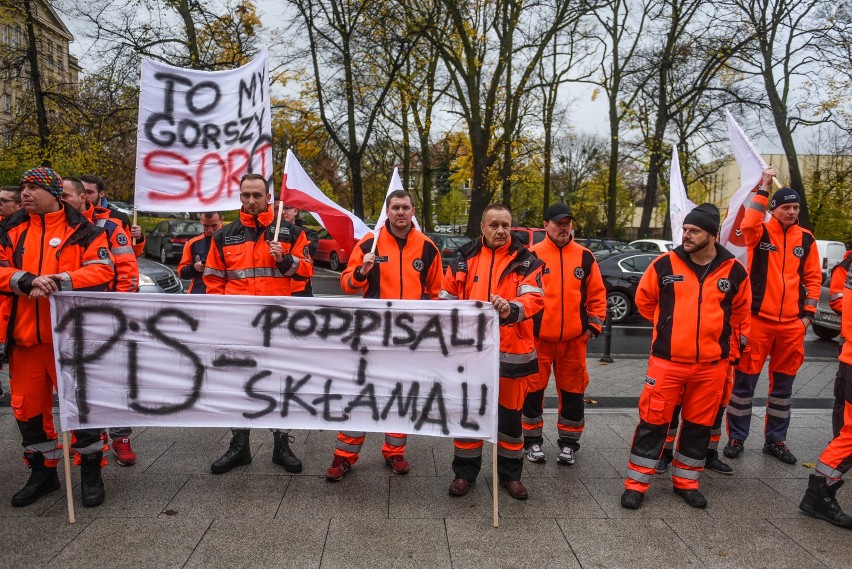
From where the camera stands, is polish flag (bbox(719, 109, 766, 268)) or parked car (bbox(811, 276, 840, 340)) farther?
parked car (bbox(811, 276, 840, 340))

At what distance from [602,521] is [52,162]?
52.2 feet

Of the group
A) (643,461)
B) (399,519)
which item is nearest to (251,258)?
(399,519)

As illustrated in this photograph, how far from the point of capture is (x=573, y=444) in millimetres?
5133

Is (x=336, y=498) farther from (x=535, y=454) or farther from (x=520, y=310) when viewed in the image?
(x=520, y=310)

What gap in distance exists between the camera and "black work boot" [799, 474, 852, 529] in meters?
4.02

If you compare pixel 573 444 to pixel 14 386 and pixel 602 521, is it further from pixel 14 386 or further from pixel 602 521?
pixel 14 386

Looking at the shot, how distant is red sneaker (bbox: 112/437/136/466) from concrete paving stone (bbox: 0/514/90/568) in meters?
0.91

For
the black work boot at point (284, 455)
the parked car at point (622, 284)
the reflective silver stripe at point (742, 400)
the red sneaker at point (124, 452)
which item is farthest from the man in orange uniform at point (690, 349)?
the parked car at point (622, 284)

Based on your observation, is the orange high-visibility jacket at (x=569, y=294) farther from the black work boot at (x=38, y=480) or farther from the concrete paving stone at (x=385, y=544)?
the black work boot at (x=38, y=480)

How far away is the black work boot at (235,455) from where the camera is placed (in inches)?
185

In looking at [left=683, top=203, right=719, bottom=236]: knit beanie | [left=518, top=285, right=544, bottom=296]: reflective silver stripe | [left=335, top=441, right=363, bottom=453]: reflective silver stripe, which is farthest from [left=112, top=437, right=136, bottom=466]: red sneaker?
[left=683, top=203, right=719, bottom=236]: knit beanie

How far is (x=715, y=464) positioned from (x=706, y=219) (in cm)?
202

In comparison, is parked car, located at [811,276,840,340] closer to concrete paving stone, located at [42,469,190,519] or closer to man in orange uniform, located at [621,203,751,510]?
man in orange uniform, located at [621,203,751,510]

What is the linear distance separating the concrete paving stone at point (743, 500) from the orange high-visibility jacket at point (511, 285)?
59.3 inches
